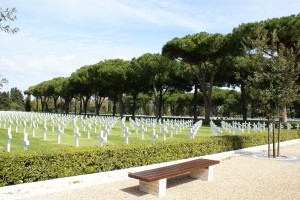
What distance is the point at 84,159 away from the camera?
25.2ft

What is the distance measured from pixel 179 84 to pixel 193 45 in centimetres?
1475

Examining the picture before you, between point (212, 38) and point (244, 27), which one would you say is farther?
point (212, 38)

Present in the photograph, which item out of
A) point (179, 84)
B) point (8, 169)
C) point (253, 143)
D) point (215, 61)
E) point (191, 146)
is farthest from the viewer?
point (179, 84)

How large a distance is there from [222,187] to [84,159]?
3.41m

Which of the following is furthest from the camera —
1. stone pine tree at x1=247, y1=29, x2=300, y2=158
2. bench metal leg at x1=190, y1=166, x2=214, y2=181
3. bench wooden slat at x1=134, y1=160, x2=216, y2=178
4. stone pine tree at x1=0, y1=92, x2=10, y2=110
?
stone pine tree at x1=0, y1=92, x2=10, y2=110

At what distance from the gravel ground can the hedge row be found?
1.93 ft

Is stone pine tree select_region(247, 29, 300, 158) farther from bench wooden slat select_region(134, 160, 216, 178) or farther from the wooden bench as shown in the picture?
the wooden bench

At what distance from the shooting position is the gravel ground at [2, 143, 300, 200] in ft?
21.4

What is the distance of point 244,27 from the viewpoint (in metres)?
29.2

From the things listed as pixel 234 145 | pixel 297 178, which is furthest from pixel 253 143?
pixel 297 178

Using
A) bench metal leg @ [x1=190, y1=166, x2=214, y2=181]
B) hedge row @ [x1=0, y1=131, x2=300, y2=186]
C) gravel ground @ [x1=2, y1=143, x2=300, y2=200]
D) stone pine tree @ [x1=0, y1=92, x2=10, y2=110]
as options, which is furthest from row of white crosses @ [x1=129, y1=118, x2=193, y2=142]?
stone pine tree @ [x1=0, y1=92, x2=10, y2=110]

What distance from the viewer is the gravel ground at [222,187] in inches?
257

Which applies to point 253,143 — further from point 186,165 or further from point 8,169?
point 8,169

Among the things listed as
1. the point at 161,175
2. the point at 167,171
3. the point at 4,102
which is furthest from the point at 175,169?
the point at 4,102
